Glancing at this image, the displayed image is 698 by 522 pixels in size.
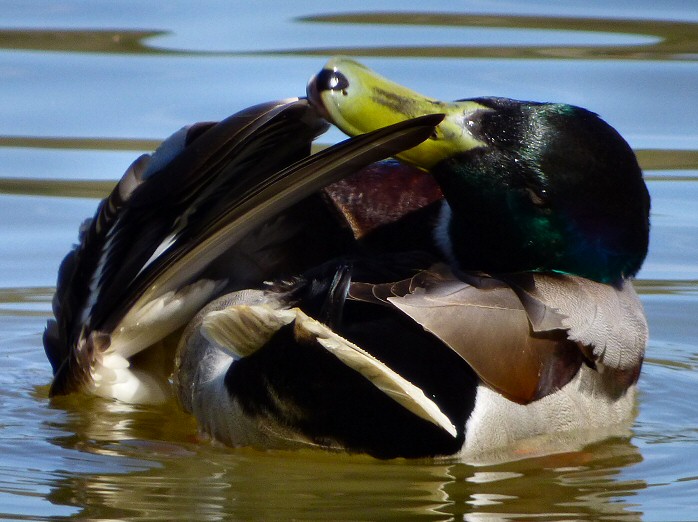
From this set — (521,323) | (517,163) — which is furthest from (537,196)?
(521,323)

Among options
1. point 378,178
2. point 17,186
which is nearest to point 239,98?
point 17,186

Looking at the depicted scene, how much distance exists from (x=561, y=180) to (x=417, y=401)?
87cm

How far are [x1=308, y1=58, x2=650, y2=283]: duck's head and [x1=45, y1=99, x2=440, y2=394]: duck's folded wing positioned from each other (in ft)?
0.62

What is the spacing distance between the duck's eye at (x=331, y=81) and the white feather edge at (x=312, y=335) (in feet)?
2.08

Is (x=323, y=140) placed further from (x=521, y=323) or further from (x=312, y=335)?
(x=312, y=335)

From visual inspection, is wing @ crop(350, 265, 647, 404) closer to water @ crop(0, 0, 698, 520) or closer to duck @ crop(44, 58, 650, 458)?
duck @ crop(44, 58, 650, 458)

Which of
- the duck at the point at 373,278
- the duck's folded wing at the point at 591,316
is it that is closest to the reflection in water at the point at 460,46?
the duck at the point at 373,278

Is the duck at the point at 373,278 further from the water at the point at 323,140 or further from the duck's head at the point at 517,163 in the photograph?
the water at the point at 323,140

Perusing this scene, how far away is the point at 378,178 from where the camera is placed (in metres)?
4.52

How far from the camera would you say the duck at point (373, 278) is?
3662mm

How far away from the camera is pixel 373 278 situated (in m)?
3.85

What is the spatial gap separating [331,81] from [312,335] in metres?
0.76

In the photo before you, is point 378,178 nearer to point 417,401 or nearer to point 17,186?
point 417,401

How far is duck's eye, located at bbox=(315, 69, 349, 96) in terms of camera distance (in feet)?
13.0
